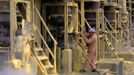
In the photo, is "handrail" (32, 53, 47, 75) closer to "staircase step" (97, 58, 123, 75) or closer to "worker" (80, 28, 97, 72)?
"worker" (80, 28, 97, 72)

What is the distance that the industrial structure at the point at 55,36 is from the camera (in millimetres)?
15023

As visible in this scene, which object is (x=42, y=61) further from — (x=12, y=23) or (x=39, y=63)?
(x=12, y=23)

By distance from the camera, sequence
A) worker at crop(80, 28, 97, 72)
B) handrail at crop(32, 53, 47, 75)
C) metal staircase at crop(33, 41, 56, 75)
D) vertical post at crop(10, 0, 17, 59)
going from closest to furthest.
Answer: vertical post at crop(10, 0, 17, 59)
handrail at crop(32, 53, 47, 75)
metal staircase at crop(33, 41, 56, 75)
worker at crop(80, 28, 97, 72)

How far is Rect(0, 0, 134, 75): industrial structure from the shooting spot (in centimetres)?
1502

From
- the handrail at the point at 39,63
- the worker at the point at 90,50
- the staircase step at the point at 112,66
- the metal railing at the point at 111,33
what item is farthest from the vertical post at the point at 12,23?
the metal railing at the point at 111,33

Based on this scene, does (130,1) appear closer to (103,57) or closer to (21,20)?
(103,57)

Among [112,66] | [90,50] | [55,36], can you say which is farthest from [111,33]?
[55,36]

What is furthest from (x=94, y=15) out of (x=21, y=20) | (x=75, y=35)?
(x=21, y=20)

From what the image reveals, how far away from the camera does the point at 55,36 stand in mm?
Answer: 20703

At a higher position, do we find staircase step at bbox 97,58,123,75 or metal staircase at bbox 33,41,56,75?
metal staircase at bbox 33,41,56,75

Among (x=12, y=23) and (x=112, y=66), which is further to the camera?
(x=112, y=66)

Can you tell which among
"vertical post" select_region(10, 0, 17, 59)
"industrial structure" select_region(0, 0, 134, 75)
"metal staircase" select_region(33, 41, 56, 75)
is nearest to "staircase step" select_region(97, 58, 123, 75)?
"industrial structure" select_region(0, 0, 134, 75)

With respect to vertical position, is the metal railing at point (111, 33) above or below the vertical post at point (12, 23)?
below

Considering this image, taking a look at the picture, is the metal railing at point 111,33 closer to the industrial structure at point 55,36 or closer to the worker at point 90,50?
the industrial structure at point 55,36
